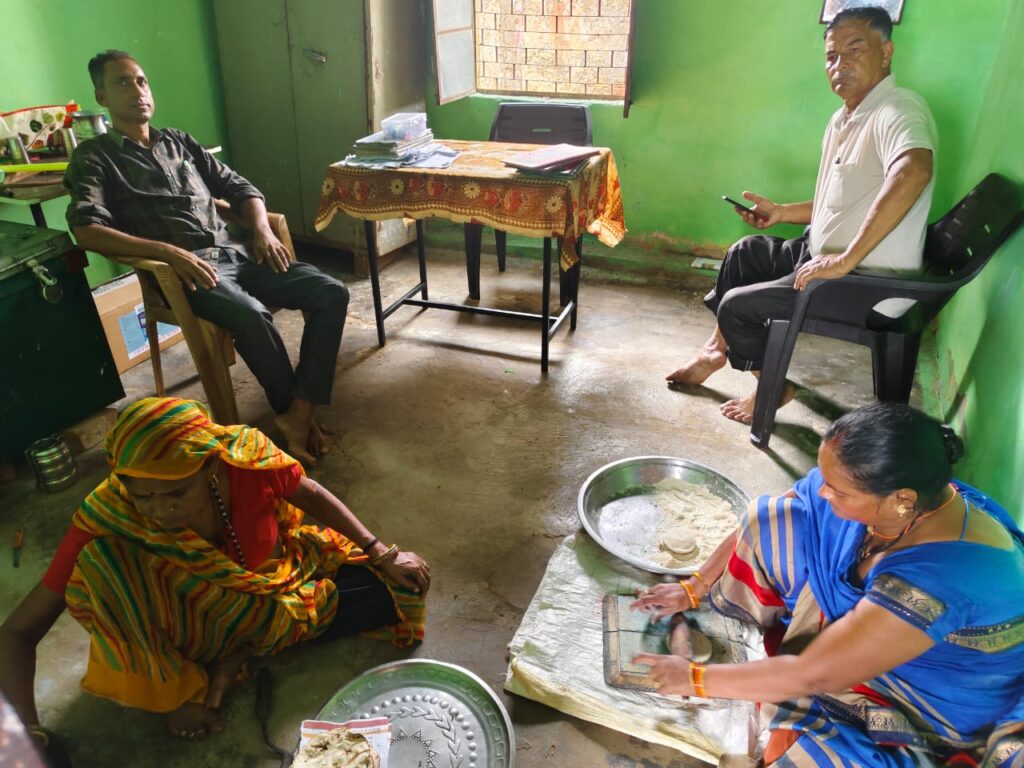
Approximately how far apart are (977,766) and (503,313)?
264cm

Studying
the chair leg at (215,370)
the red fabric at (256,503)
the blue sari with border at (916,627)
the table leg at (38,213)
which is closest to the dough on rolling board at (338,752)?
the red fabric at (256,503)

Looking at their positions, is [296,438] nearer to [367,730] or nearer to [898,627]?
[367,730]

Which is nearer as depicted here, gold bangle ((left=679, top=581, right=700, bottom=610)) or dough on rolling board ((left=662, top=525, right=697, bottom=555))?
gold bangle ((left=679, top=581, right=700, bottom=610))

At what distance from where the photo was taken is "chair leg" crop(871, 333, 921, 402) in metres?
2.43

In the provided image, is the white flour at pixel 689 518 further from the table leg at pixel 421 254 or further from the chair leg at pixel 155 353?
the chair leg at pixel 155 353

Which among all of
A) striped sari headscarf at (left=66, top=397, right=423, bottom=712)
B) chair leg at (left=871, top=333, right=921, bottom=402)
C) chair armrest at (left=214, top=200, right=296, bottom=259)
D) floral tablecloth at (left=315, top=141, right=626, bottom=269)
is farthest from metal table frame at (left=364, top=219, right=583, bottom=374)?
striped sari headscarf at (left=66, top=397, right=423, bottom=712)

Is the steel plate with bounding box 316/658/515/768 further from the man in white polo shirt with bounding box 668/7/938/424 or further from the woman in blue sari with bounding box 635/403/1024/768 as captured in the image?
the man in white polo shirt with bounding box 668/7/938/424

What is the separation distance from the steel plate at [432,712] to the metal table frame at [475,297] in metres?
1.76

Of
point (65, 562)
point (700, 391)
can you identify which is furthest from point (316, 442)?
point (700, 391)

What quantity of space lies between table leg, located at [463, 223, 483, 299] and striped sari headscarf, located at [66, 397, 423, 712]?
2.38 m

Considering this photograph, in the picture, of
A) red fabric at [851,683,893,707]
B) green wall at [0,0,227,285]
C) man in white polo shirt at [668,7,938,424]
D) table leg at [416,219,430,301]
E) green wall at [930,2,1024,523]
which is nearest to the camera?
red fabric at [851,683,893,707]

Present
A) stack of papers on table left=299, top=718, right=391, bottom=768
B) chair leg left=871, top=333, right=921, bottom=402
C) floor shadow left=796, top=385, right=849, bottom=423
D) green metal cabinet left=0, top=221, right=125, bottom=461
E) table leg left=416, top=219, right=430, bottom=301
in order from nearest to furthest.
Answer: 1. stack of papers on table left=299, top=718, right=391, bottom=768
2. green metal cabinet left=0, top=221, right=125, bottom=461
3. chair leg left=871, top=333, right=921, bottom=402
4. floor shadow left=796, top=385, right=849, bottom=423
5. table leg left=416, top=219, right=430, bottom=301

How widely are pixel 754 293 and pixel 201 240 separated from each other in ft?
7.19

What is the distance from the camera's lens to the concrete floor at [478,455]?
1669 mm
